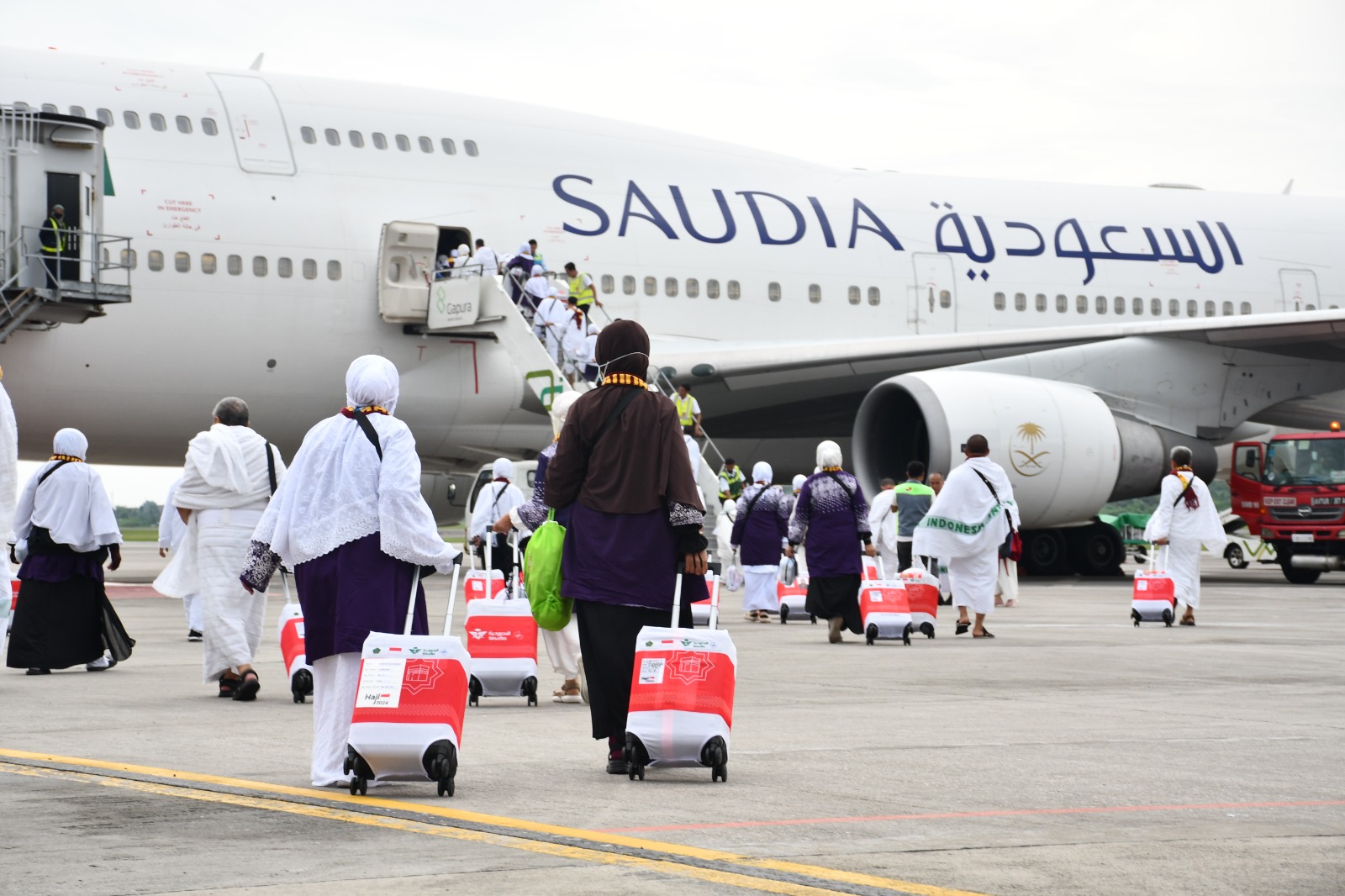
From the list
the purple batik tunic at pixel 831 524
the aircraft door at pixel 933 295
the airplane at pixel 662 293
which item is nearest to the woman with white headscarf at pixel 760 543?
the purple batik tunic at pixel 831 524

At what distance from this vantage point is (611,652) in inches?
233

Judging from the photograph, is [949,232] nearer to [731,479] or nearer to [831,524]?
[731,479]

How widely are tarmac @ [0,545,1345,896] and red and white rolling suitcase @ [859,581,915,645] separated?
2315 millimetres

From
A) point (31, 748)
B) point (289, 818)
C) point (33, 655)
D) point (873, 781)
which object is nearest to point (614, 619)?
point (873, 781)

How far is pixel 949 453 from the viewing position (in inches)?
692

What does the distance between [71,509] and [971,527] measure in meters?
6.27

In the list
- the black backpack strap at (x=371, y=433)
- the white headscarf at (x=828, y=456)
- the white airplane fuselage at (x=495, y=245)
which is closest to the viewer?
the black backpack strap at (x=371, y=433)

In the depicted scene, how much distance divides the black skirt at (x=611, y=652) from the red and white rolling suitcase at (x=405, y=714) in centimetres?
70

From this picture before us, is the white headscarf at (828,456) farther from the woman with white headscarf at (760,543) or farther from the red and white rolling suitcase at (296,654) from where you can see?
the red and white rolling suitcase at (296,654)

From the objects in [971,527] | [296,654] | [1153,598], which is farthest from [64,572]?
[1153,598]

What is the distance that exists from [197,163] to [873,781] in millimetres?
12762

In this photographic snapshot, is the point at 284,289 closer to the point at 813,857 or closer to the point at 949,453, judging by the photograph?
the point at 949,453

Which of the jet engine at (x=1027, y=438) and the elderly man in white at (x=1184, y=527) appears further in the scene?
the jet engine at (x=1027, y=438)

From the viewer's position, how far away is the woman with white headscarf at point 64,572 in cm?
934
